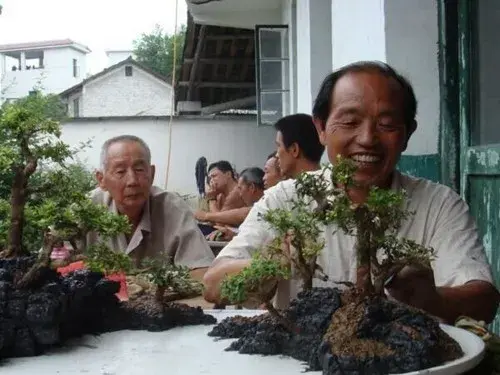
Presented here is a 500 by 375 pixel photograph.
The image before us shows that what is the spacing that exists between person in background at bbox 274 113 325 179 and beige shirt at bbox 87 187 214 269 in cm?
101

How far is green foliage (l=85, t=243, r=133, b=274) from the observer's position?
1562 millimetres

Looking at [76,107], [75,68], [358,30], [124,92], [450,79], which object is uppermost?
[75,68]

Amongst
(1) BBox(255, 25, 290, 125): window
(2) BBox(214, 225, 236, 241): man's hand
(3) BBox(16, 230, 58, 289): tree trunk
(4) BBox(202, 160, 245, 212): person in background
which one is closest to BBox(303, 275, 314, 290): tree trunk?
(3) BBox(16, 230, 58, 289): tree trunk

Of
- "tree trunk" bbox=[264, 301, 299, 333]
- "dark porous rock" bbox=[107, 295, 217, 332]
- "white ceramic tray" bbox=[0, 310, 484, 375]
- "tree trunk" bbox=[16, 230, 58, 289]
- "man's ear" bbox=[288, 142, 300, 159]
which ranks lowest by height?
"white ceramic tray" bbox=[0, 310, 484, 375]

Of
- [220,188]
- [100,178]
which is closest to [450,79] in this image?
[100,178]

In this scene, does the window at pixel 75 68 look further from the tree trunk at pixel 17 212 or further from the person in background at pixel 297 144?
the tree trunk at pixel 17 212

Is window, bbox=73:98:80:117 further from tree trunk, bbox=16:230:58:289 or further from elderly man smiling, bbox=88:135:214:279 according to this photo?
tree trunk, bbox=16:230:58:289

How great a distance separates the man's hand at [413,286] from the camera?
161 cm

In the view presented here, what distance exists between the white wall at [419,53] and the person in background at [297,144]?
0.66 metres

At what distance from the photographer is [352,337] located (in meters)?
1.28

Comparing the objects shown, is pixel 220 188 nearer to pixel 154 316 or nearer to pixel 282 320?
pixel 154 316

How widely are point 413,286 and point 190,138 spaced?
13719 mm

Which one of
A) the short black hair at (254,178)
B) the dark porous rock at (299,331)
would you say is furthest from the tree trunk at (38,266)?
the short black hair at (254,178)

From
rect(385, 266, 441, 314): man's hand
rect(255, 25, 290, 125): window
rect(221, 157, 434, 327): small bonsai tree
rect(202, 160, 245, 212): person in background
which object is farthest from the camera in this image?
rect(255, 25, 290, 125): window
